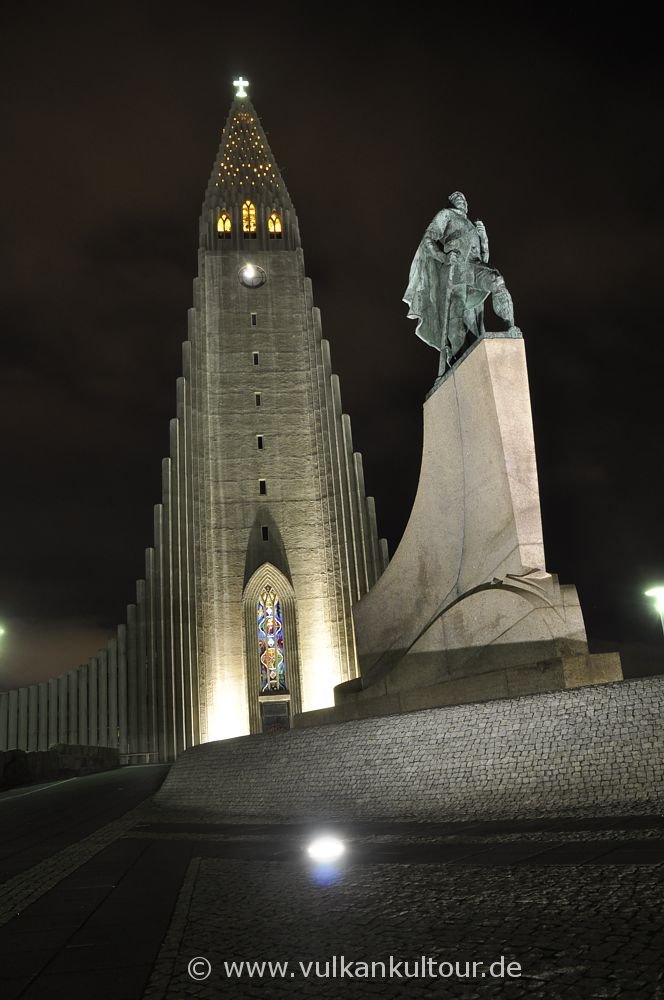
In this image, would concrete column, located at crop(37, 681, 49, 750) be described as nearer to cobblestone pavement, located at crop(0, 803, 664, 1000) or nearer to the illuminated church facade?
the illuminated church facade

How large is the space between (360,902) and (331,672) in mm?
22873

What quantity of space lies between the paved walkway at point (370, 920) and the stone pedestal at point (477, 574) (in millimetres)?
2668

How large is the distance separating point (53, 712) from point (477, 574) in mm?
21410

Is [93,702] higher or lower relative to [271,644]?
lower

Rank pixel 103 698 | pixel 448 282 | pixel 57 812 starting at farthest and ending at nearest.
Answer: pixel 103 698, pixel 448 282, pixel 57 812

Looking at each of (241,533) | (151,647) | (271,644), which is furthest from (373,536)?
(151,647)

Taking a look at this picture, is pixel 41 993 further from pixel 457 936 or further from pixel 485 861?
pixel 485 861

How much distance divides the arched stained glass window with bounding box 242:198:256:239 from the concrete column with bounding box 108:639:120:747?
15.9m

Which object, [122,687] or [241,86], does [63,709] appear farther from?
[241,86]

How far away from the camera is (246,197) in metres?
32.1

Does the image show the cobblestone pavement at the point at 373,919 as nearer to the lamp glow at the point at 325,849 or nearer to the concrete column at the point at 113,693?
the lamp glow at the point at 325,849

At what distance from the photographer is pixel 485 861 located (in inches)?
190

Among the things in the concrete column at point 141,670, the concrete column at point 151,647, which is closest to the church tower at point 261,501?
the concrete column at point 151,647

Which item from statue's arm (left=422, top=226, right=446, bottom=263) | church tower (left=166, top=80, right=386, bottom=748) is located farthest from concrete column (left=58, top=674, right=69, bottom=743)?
statue's arm (left=422, top=226, right=446, bottom=263)
